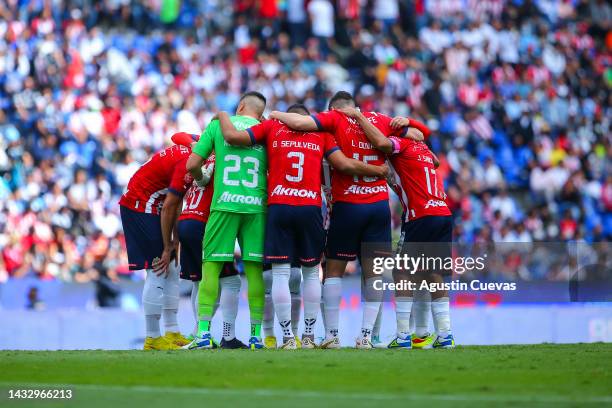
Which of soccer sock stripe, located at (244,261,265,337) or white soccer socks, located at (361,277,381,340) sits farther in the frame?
white soccer socks, located at (361,277,381,340)

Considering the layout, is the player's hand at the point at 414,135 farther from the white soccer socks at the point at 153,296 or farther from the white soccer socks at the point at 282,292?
the white soccer socks at the point at 153,296

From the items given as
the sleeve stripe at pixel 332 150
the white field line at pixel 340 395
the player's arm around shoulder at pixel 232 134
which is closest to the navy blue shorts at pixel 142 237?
the player's arm around shoulder at pixel 232 134

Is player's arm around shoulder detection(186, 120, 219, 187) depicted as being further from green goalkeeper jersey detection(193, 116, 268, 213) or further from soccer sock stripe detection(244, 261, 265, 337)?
soccer sock stripe detection(244, 261, 265, 337)

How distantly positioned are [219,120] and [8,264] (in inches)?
383

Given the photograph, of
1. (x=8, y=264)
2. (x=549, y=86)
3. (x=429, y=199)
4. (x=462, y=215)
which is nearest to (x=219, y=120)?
(x=429, y=199)

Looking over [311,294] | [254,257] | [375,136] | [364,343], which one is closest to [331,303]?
[311,294]

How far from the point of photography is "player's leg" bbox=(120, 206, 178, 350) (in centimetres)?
1202

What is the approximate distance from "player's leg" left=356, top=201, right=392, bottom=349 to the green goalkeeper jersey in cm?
104

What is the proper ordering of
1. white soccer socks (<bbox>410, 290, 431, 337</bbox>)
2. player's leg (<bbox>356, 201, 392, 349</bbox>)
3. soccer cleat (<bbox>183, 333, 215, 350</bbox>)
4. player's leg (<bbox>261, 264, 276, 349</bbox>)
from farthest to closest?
player's leg (<bbox>261, 264, 276, 349</bbox>), white soccer socks (<bbox>410, 290, 431, 337</bbox>), player's leg (<bbox>356, 201, 392, 349</bbox>), soccer cleat (<bbox>183, 333, 215, 350</bbox>)

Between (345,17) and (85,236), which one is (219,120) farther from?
(345,17)

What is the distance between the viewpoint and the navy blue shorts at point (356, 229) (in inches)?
449

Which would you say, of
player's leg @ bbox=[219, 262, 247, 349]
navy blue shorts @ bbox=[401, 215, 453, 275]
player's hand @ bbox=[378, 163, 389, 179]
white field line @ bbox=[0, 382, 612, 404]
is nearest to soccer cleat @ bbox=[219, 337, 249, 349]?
player's leg @ bbox=[219, 262, 247, 349]

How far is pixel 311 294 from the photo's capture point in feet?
37.4

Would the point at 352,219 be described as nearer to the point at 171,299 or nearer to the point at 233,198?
the point at 233,198
